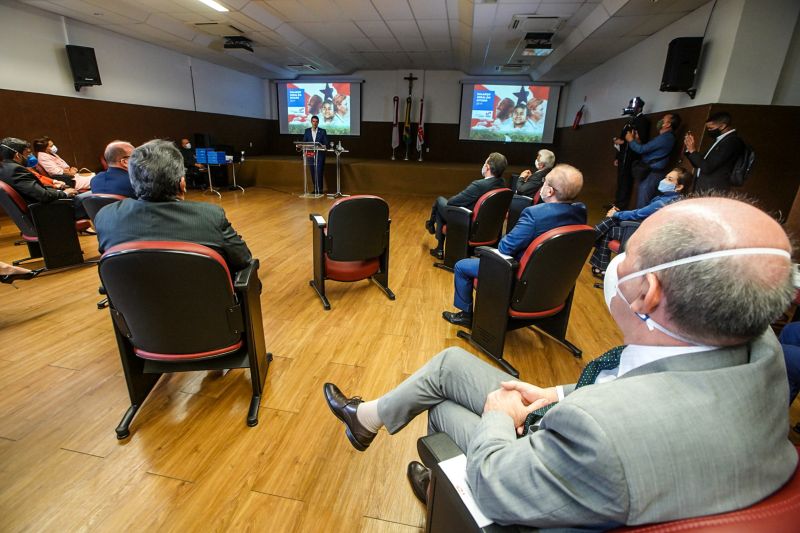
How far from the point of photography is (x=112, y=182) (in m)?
2.76

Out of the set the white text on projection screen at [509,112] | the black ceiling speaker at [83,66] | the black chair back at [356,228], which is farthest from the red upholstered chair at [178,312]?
the white text on projection screen at [509,112]

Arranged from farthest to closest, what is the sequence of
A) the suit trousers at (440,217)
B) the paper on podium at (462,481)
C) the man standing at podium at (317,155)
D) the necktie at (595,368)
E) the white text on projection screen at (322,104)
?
the white text on projection screen at (322,104) → the man standing at podium at (317,155) → the suit trousers at (440,217) → the necktie at (595,368) → the paper on podium at (462,481)

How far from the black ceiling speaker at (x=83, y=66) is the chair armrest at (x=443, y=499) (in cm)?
812

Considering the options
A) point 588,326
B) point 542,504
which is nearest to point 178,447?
point 542,504

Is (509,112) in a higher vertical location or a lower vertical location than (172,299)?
higher

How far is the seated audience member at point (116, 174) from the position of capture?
263cm

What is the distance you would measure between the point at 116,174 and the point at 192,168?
18.9 ft

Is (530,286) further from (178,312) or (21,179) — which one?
(21,179)

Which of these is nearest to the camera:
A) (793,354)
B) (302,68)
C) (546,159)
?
(793,354)

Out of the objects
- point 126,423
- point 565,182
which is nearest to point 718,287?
point 565,182

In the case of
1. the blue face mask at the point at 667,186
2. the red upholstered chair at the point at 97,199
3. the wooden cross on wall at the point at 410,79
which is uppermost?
the wooden cross on wall at the point at 410,79

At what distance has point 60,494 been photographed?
1.32 metres

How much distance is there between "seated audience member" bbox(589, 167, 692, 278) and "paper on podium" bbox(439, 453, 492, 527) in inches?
96.7

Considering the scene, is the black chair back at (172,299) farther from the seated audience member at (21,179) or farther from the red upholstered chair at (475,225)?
the seated audience member at (21,179)
